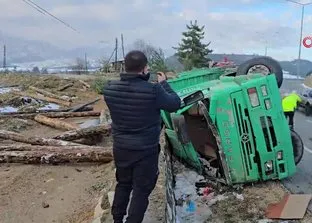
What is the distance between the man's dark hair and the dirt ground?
5.02 feet

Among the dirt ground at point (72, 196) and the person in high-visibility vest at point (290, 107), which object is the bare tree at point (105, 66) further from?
the dirt ground at point (72, 196)

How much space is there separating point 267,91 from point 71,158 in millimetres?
3362

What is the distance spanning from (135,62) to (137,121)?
1.53ft

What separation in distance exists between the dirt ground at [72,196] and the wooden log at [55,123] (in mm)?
3621

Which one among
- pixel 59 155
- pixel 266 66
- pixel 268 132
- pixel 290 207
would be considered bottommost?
pixel 290 207

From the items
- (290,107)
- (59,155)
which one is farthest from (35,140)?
(290,107)

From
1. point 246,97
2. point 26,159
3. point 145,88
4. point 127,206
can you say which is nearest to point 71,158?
point 26,159

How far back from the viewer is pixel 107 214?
452 cm

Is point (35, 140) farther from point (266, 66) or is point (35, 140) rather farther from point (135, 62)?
point (135, 62)

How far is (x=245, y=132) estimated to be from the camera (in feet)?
21.9

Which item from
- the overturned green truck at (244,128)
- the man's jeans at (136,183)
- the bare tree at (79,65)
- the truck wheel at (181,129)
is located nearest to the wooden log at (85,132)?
the truck wheel at (181,129)

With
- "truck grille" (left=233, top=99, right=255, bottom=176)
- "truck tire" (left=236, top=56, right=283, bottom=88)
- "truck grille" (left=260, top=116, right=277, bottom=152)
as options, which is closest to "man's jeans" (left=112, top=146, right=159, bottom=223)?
"truck grille" (left=233, top=99, right=255, bottom=176)

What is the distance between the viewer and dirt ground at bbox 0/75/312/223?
5.42 meters

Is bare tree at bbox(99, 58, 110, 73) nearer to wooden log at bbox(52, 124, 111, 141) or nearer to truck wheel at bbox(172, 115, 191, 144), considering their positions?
wooden log at bbox(52, 124, 111, 141)
